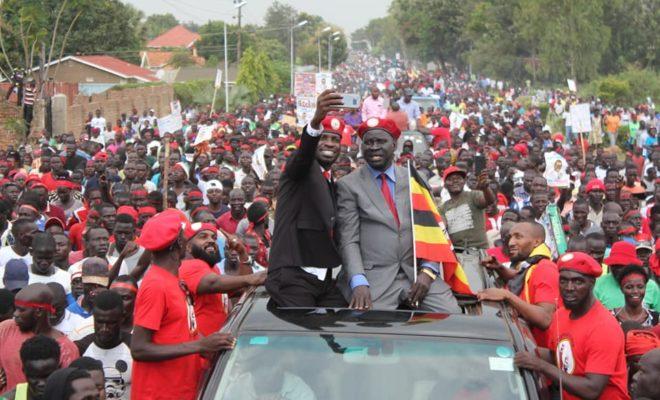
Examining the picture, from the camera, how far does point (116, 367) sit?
6527 millimetres

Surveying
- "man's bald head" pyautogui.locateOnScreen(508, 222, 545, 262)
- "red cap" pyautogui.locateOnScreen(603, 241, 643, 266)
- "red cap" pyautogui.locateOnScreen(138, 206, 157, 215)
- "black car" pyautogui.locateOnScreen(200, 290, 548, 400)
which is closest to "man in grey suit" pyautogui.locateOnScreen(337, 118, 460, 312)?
"black car" pyautogui.locateOnScreen(200, 290, 548, 400)

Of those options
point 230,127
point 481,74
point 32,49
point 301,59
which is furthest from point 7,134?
point 301,59

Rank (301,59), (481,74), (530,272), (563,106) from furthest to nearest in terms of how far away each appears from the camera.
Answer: (301,59) → (481,74) → (563,106) → (530,272)

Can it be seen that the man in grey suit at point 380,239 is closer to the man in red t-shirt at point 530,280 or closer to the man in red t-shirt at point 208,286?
the man in red t-shirt at point 530,280

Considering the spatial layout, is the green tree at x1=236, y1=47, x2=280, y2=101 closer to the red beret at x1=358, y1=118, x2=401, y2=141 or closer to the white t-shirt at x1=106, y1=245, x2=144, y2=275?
the white t-shirt at x1=106, y1=245, x2=144, y2=275

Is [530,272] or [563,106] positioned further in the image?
[563,106]

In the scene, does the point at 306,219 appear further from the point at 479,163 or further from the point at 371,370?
the point at 479,163

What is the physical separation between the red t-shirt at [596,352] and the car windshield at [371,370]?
692 millimetres

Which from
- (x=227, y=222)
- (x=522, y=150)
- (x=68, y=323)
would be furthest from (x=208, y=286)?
(x=522, y=150)

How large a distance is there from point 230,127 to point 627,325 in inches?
1053

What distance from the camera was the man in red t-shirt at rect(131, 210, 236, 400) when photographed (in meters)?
5.21

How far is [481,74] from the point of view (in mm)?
85500

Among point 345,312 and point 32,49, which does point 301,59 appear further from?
point 345,312

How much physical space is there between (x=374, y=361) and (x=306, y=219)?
43.2 inches
